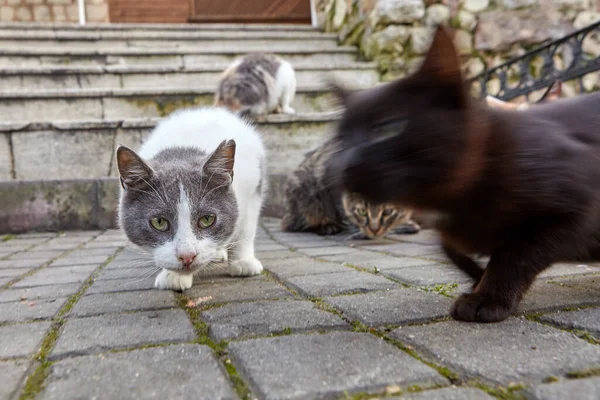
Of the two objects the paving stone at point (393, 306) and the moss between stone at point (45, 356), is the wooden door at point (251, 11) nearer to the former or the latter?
the moss between stone at point (45, 356)

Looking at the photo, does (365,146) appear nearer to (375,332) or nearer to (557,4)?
(375,332)

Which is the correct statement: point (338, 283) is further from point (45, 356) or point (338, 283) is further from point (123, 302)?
point (45, 356)

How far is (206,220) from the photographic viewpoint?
97.5 inches

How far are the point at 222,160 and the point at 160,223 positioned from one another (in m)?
0.43

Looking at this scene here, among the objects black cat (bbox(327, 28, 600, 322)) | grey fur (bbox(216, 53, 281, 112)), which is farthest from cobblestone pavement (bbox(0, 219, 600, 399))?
grey fur (bbox(216, 53, 281, 112))

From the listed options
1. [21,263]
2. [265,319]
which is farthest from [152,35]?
[265,319]

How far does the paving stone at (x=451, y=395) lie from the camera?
121cm

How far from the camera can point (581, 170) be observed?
1.66m

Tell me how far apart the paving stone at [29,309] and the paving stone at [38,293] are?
0.09 metres

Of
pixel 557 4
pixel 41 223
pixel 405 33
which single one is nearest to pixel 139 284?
pixel 41 223

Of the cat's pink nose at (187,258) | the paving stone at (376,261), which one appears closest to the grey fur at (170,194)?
the cat's pink nose at (187,258)

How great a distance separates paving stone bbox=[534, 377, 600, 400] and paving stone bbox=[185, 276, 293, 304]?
1.28 meters

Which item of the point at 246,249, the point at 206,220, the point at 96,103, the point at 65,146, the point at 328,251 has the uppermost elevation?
the point at 96,103

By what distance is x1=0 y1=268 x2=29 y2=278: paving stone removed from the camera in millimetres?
3172
